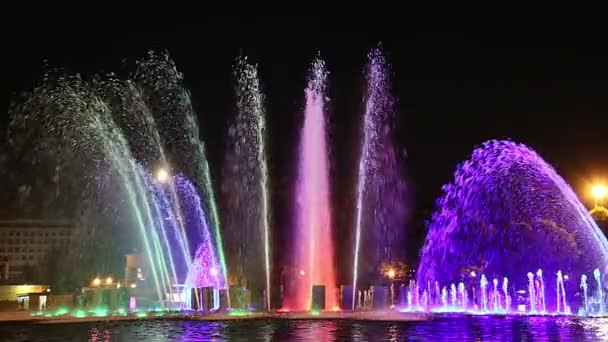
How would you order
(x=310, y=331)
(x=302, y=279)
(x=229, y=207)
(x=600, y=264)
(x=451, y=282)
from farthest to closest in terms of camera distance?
(x=451, y=282), (x=229, y=207), (x=600, y=264), (x=302, y=279), (x=310, y=331)

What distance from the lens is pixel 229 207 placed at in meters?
42.4

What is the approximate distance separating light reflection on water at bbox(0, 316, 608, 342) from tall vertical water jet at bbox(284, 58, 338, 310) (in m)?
6.74

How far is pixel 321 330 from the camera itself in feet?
56.5

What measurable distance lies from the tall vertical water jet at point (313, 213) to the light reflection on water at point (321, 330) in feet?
22.1

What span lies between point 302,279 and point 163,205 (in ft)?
33.9

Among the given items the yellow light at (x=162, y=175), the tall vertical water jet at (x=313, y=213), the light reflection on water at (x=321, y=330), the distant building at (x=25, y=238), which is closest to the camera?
the light reflection on water at (x=321, y=330)

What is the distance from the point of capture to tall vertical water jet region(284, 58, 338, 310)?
2708cm

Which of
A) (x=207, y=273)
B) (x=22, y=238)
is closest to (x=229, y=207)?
(x=207, y=273)

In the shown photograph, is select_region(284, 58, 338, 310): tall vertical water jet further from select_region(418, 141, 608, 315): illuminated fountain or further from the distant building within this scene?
the distant building

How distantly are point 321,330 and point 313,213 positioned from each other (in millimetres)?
10963

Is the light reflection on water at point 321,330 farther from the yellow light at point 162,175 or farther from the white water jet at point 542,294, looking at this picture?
the yellow light at point 162,175

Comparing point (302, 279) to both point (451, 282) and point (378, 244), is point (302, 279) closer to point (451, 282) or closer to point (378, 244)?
point (378, 244)

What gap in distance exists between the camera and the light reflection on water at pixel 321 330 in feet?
51.0

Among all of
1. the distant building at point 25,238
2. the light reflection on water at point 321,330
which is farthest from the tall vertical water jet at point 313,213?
the distant building at point 25,238
